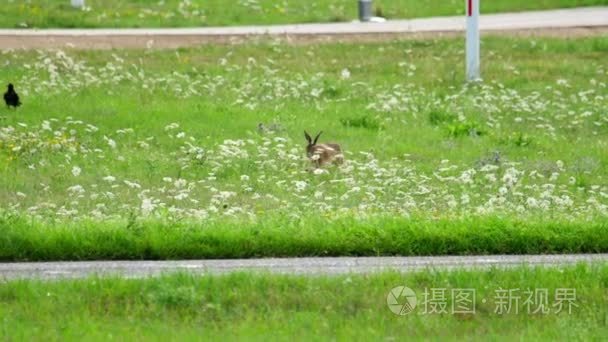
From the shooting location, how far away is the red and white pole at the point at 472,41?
2405cm

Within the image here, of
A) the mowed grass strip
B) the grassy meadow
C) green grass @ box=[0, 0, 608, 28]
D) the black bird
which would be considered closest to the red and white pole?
the grassy meadow

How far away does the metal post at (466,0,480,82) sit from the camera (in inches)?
946

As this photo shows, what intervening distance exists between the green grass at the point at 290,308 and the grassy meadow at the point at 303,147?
161 cm

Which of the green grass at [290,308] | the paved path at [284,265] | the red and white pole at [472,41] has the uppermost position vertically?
the green grass at [290,308]

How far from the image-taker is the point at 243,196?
16156mm

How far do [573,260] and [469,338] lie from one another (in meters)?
3.05

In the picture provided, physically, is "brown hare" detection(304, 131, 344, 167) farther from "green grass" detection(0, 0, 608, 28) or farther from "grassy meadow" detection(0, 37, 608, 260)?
"green grass" detection(0, 0, 608, 28)

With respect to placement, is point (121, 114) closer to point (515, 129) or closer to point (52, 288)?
point (515, 129)

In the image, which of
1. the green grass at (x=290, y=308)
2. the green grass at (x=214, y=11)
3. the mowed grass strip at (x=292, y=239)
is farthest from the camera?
the green grass at (x=214, y=11)

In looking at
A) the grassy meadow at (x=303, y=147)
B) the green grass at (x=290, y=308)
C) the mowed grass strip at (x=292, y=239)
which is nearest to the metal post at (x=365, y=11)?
the grassy meadow at (x=303, y=147)

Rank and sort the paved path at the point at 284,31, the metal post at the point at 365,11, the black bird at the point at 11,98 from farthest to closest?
1. the metal post at the point at 365,11
2. the paved path at the point at 284,31
3. the black bird at the point at 11,98

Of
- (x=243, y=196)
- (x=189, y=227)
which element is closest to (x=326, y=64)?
(x=243, y=196)

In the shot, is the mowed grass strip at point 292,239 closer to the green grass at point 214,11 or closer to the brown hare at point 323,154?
the brown hare at point 323,154

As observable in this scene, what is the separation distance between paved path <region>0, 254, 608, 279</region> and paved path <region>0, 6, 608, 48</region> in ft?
47.9
